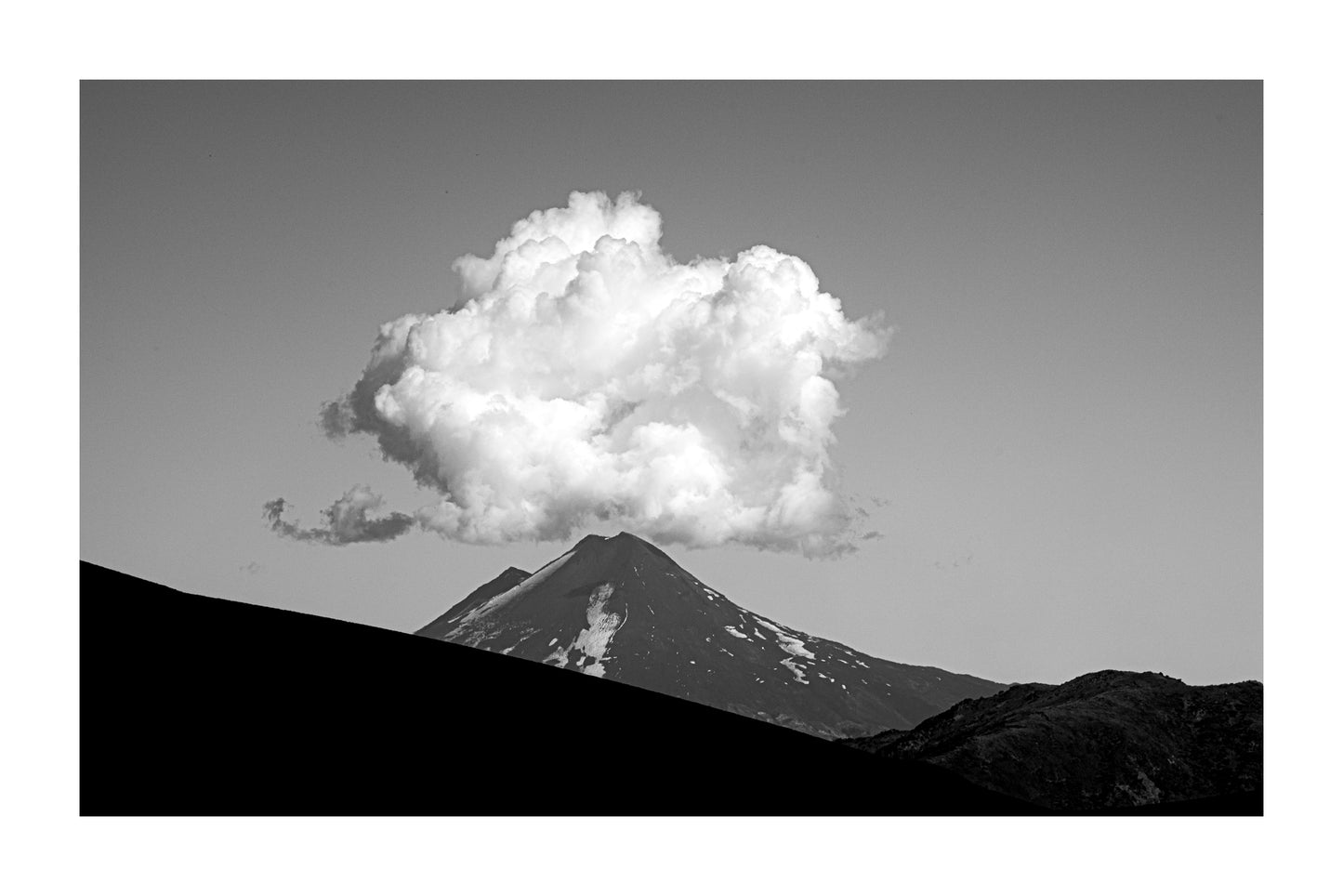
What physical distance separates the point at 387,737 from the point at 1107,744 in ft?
120

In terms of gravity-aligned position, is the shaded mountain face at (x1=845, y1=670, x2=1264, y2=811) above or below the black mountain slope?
below

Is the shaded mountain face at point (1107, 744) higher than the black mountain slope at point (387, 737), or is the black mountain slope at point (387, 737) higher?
the black mountain slope at point (387, 737)

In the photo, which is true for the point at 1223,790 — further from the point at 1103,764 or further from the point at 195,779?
the point at 195,779

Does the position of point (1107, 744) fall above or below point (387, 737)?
below

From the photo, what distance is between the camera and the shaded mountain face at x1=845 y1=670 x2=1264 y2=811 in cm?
5200

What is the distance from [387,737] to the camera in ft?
107

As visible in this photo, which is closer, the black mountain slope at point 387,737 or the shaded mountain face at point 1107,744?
the black mountain slope at point 387,737

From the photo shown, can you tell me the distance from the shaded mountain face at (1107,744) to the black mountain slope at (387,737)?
13945 millimetres

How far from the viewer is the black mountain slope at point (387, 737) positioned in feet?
96.8

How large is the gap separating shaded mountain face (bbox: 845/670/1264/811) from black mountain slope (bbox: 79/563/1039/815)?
13.9 m

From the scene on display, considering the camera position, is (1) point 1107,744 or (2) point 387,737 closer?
(2) point 387,737

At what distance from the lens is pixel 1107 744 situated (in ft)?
183

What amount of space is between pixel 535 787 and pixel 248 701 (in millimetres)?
8076
